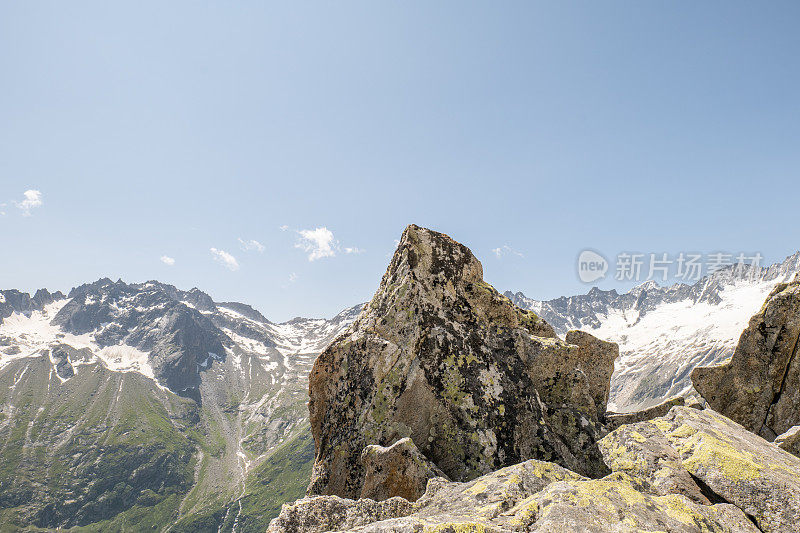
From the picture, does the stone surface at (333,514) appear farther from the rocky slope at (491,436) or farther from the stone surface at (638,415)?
the stone surface at (638,415)

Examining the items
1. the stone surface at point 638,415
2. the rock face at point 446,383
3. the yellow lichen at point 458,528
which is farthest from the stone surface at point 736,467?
the stone surface at point 638,415

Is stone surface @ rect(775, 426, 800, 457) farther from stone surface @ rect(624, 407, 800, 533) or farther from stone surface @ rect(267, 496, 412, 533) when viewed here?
stone surface @ rect(267, 496, 412, 533)

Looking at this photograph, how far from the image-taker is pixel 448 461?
13492mm

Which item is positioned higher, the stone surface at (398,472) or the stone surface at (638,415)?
the stone surface at (398,472)

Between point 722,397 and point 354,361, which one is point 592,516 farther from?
point 722,397

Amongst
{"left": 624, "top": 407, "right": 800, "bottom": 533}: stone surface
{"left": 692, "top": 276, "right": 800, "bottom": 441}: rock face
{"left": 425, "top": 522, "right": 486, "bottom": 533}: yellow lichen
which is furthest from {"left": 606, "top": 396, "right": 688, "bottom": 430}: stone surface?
{"left": 425, "top": 522, "right": 486, "bottom": 533}: yellow lichen

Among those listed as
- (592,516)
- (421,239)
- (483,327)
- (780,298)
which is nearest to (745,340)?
(780,298)

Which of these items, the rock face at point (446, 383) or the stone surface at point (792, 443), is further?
the rock face at point (446, 383)

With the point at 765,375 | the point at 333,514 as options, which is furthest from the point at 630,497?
the point at 765,375

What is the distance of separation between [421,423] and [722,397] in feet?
52.3

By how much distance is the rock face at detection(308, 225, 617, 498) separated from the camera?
1412 centimetres

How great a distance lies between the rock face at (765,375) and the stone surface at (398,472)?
53.4 ft

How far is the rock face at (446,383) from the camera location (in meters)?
14.1

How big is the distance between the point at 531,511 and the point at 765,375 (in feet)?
63.1
